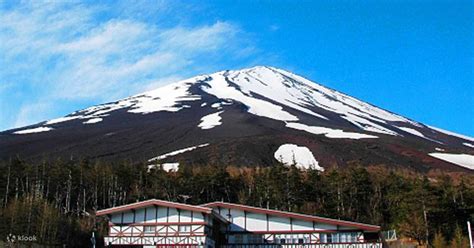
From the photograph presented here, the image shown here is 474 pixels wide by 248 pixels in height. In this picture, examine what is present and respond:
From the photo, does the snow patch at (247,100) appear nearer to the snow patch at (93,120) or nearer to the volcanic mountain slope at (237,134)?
the volcanic mountain slope at (237,134)

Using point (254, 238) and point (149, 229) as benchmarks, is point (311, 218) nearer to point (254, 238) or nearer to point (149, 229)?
point (254, 238)

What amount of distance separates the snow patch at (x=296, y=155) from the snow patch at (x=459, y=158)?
18319mm

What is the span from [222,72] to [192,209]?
498ft

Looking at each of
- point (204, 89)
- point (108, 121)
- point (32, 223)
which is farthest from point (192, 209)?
point (204, 89)

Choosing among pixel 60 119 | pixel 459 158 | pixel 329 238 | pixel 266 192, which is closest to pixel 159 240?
pixel 329 238

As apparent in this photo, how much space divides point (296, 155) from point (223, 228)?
37661mm

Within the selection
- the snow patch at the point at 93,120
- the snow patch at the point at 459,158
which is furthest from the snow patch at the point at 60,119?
the snow patch at the point at 459,158

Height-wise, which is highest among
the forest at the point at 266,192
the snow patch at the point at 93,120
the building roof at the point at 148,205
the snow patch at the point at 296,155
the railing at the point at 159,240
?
the snow patch at the point at 93,120

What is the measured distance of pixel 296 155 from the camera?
7369 cm

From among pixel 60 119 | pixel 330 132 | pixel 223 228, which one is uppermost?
pixel 60 119

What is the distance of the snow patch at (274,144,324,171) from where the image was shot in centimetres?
7038

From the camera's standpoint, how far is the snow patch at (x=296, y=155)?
70.4m

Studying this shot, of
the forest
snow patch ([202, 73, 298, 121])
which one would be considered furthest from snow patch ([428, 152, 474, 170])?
snow patch ([202, 73, 298, 121])

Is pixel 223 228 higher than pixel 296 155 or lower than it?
lower
